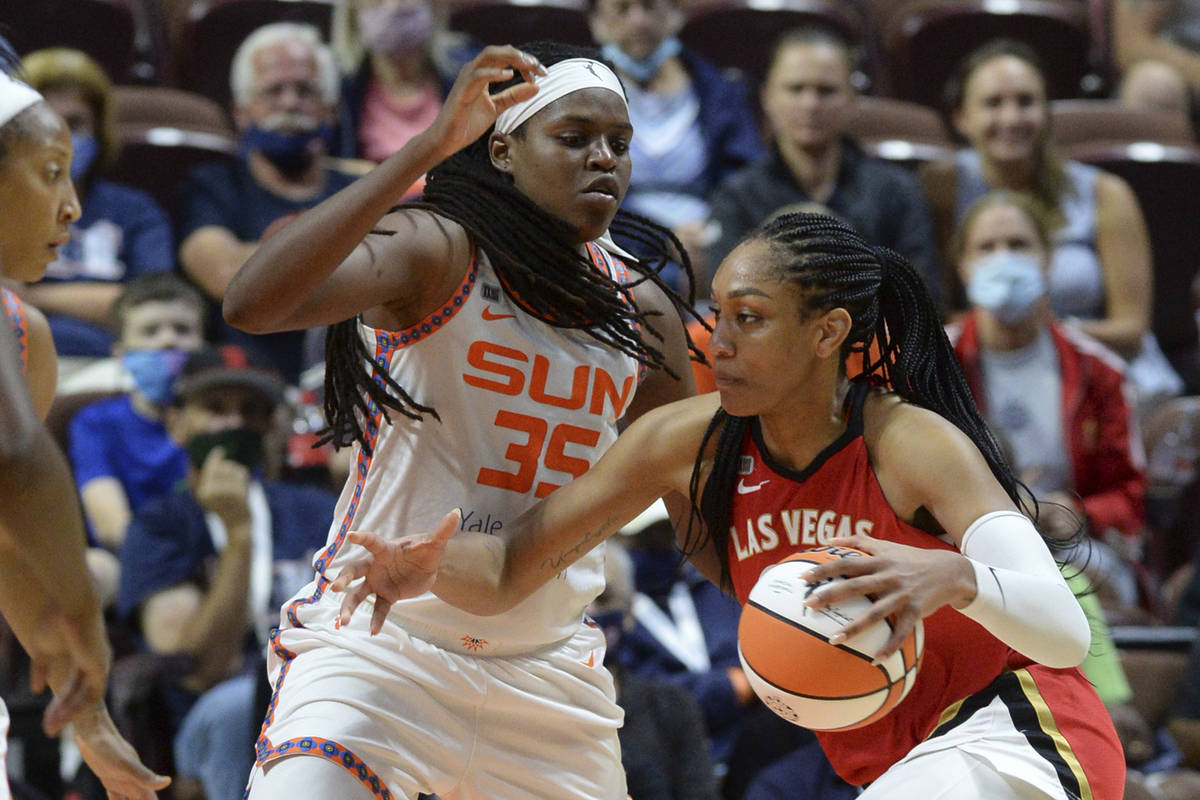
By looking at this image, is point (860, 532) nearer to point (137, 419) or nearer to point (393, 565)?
point (393, 565)

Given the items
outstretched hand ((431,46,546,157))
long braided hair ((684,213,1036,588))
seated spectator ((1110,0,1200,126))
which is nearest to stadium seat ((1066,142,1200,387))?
seated spectator ((1110,0,1200,126))

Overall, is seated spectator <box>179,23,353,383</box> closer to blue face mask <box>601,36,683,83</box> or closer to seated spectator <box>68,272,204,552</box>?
seated spectator <box>68,272,204,552</box>

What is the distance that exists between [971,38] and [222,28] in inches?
150

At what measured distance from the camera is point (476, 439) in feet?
10.4

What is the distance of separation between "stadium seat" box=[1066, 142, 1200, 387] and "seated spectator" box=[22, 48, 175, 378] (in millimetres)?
4371

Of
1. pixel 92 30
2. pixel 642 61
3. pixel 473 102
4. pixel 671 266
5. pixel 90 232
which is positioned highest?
pixel 473 102

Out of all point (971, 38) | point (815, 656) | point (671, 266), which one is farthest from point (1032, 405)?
point (815, 656)

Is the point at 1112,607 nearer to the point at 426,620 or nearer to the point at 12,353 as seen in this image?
the point at 426,620

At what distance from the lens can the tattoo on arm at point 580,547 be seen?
3.15 metres

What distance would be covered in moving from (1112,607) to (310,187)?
3.60 meters

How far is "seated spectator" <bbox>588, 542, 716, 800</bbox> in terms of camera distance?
491 cm

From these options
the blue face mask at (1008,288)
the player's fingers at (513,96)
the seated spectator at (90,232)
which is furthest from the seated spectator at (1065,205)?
A: the player's fingers at (513,96)

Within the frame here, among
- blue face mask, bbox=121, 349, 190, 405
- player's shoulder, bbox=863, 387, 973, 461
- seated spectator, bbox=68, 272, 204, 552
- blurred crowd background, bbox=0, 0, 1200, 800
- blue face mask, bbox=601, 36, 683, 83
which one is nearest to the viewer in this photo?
player's shoulder, bbox=863, 387, 973, 461

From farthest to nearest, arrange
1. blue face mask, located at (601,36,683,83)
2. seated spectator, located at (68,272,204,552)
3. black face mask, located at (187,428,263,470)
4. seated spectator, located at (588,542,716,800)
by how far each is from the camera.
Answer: blue face mask, located at (601,36,683,83)
seated spectator, located at (68,272,204,552)
black face mask, located at (187,428,263,470)
seated spectator, located at (588,542,716,800)
